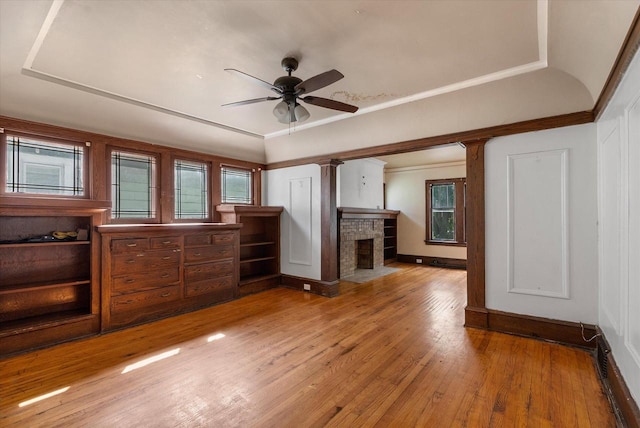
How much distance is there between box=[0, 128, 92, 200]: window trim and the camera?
3.20 metres

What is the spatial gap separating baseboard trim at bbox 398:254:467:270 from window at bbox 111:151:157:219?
6379mm

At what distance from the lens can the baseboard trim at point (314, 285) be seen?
494cm

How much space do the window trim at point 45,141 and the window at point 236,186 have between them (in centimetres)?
197

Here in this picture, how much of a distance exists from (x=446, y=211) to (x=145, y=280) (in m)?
6.97

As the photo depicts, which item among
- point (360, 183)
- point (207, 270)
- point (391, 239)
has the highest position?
point (360, 183)

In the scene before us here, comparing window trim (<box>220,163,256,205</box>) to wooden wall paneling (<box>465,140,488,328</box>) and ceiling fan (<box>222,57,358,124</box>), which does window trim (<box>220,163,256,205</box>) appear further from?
wooden wall paneling (<box>465,140,488,328</box>)

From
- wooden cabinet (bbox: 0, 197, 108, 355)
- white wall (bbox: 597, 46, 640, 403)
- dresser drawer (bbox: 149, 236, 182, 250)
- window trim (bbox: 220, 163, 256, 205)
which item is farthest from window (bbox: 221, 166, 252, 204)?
white wall (bbox: 597, 46, 640, 403)

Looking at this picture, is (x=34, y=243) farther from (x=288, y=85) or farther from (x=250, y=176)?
(x=250, y=176)

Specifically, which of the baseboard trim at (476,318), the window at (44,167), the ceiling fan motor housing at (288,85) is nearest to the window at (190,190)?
the window at (44,167)

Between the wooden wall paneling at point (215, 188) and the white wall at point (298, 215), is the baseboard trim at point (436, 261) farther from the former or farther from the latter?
the wooden wall paneling at point (215, 188)

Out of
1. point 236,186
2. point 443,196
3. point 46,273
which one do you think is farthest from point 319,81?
point 443,196

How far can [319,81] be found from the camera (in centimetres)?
251

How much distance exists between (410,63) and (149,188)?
381 centimetres

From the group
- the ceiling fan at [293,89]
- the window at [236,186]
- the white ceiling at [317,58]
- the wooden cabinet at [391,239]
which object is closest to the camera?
the white ceiling at [317,58]
